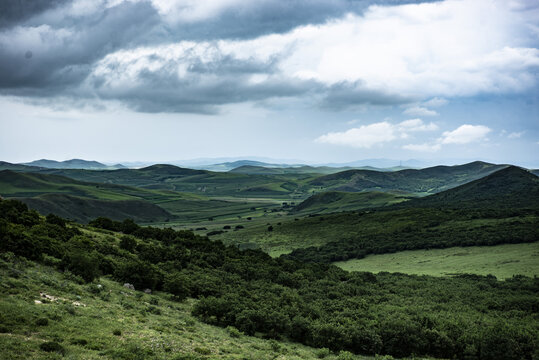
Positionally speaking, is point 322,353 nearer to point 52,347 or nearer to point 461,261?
point 52,347

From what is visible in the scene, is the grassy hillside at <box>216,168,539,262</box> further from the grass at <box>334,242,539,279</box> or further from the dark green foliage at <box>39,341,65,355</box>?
the dark green foliage at <box>39,341,65,355</box>

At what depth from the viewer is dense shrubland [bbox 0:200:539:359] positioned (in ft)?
106

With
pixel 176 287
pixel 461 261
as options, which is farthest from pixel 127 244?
pixel 461 261

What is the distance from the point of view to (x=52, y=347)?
1780cm

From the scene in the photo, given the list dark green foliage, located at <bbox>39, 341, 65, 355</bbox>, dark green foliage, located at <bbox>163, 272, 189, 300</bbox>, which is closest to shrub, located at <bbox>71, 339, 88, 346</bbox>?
dark green foliage, located at <bbox>39, 341, 65, 355</bbox>

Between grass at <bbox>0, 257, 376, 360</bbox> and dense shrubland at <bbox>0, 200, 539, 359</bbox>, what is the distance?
2234mm

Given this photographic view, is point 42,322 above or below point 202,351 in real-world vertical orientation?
above

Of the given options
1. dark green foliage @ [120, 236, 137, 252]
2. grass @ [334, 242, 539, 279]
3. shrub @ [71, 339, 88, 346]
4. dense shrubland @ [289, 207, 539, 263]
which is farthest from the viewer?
dense shrubland @ [289, 207, 539, 263]

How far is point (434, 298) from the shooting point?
1964 inches

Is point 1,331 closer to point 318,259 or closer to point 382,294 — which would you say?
point 382,294

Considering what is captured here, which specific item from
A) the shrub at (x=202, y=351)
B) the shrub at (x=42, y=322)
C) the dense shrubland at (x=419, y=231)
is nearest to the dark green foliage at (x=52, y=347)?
the shrub at (x=42, y=322)

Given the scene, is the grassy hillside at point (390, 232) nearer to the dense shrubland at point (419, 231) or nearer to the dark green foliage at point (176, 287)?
the dense shrubland at point (419, 231)

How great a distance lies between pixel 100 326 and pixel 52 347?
5.08 metres

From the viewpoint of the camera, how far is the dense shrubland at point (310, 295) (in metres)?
32.2
